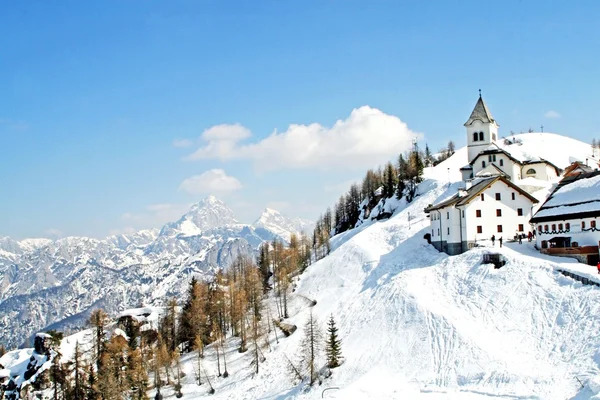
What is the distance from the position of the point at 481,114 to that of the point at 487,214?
147 feet

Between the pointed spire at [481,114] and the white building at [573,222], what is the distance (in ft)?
143

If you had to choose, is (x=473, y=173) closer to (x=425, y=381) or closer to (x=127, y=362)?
(x=425, y=381)

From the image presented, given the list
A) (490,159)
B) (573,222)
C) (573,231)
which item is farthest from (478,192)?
(490,159)

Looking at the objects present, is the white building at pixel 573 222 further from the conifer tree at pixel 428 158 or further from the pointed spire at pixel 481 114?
the conifer tree at pixel 428 158

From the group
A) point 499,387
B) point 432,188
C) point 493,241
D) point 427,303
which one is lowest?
point 499,387

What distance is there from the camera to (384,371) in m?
44.4

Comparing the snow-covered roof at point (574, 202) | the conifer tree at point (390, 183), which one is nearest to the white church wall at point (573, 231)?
the snow-covered roof at point (574, 202)

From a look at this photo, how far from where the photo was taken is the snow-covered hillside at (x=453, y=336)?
1457 inches

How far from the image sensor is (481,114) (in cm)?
10062

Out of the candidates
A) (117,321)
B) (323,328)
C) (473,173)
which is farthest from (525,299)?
(117,321)

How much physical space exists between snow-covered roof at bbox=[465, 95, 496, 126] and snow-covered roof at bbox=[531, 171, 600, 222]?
141 ft

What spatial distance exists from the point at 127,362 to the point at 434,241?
1846 inches

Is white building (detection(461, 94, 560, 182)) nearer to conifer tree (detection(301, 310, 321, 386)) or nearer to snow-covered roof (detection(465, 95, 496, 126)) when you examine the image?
snow-covered roof (detection(465, 95, 496, 126))

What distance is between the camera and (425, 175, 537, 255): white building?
6166cm
